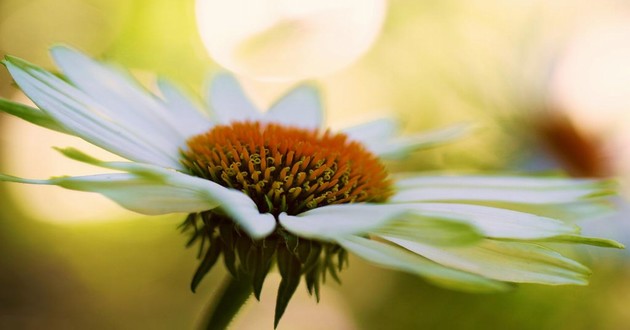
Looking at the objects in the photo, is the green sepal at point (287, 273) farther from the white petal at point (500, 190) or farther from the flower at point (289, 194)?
the white petal at point (500, 190)

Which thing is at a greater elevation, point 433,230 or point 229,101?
point 229,101

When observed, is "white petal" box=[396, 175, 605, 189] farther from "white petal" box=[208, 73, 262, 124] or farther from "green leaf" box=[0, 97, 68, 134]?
"green leaf" box=[0, 97, 68, 134]

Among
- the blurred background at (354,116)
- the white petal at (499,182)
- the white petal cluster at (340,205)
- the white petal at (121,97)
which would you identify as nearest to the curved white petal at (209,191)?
the white petal cluster at (340,205)

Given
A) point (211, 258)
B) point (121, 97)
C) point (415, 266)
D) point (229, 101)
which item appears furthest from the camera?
point (229, 101)

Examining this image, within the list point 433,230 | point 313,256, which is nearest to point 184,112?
point 313,256

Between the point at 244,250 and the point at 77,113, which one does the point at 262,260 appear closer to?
the point at 244,250

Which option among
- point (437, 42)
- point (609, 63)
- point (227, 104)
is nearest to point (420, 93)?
point (437, 42)

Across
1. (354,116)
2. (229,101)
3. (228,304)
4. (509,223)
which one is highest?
(354,116)
